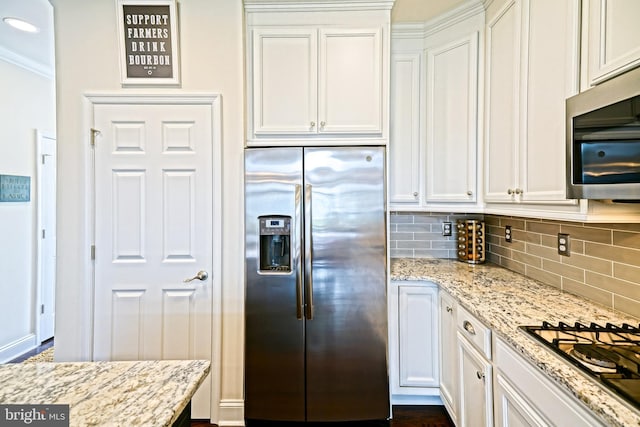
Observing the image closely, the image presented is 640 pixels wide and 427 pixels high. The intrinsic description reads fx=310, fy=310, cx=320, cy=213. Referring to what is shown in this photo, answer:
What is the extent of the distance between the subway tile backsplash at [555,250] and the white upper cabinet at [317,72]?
39.3 inches

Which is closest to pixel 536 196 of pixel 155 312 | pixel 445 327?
pixel 445 327

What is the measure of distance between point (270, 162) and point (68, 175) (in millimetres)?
1327

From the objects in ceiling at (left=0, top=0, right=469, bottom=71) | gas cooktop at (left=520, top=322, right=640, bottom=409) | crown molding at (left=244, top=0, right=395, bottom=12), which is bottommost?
gas cooktop at (left=520, top=322, right=640, bottom=409)

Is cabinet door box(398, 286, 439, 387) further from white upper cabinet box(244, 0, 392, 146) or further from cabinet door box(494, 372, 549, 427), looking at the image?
white upper cabinet box(244, 0, 392, 146)

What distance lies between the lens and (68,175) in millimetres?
1999

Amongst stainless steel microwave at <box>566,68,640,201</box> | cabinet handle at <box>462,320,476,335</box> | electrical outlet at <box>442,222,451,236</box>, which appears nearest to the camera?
stainless steel microwave at <box>566,68,640,201</box>

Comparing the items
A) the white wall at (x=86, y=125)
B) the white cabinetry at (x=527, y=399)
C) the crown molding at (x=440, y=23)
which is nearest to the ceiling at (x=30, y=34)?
the white wall at (x=86, y=125)

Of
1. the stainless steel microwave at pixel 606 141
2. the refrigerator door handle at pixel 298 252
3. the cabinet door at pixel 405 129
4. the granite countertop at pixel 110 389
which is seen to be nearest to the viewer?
the granite countertop at pixel 110 389

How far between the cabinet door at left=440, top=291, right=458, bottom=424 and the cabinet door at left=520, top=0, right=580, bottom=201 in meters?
0.75

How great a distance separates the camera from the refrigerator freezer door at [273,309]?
1.88 metres

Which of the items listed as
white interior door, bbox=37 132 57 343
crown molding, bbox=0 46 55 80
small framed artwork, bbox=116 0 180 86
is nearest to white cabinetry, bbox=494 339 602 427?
small framed artwork, bbox=116 0 180 86

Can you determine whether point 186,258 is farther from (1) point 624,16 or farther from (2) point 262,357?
(1) point 624,16

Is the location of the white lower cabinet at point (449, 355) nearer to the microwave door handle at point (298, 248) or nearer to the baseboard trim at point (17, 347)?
the microwave door handle at point (298, 248)

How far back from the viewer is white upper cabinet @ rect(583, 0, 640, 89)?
0.97 metres
